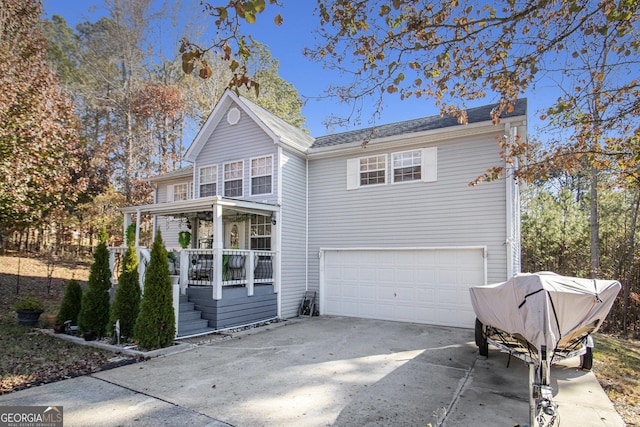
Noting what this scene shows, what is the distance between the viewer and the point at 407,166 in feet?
35.4

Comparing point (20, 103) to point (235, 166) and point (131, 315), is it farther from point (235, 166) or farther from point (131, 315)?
point (131, 315)

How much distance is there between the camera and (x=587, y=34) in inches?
194

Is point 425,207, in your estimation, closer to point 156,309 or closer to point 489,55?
point 489,55

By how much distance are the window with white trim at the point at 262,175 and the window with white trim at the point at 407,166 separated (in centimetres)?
385

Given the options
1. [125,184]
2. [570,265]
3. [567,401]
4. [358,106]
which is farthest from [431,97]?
[125,184]

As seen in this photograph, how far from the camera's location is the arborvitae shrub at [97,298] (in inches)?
319

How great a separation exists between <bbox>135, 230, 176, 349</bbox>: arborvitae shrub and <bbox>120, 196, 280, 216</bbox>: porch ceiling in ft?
7.36

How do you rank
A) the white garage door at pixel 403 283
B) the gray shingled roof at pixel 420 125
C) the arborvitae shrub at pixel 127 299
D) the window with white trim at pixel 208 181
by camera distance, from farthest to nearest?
the window with white trim at pixel 208 181, the gray shingled roof at pixel 420 125, the white garage door at pixel 403 283, the arborvitae shrub at pixel 127 299

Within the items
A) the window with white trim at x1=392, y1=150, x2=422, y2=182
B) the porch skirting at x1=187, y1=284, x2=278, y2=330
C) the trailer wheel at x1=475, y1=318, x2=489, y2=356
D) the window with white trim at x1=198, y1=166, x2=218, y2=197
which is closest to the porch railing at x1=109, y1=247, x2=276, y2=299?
the porch skirting at x1=187, y1=284, x2=278, y2=330

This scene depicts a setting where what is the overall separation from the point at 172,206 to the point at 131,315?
339 cm

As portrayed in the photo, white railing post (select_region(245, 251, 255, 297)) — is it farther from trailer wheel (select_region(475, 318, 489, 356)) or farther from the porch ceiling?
trailer wheel (select_region(475, 318, 489, 356))

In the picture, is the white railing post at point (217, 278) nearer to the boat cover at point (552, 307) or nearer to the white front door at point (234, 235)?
the white front door at point (234, 235)

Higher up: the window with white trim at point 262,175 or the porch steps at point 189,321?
the window with white trim at point 262,175

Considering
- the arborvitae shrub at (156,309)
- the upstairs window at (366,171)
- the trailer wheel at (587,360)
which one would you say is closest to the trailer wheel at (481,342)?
the trailer wheel at (587,360)
